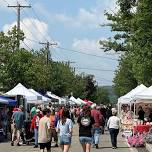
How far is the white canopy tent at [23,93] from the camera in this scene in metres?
37.4

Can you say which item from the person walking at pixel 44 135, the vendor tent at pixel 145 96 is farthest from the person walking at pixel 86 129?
the vendor tent at pixel 145 96

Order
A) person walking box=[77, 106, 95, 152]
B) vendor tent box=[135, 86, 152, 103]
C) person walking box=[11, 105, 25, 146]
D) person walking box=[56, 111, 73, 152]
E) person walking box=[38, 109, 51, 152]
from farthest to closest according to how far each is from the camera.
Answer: vendor tent box=[135, 86, 152, 103] → person walking box=[11, 105, 25, 146] → person walking box=[38, 109, 51, 152] → person walking box=[77, 106, 95, 152] → person walking box=[56, 111, 73, 152]

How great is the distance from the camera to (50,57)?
84.2 m

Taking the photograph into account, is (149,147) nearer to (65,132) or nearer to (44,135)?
(44,135)

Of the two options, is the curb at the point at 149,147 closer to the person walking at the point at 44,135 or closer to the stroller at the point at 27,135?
the stroller at the point at 27,135

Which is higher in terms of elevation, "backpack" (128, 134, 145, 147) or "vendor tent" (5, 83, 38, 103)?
"vendor tent" (5, 83, 38, 103)

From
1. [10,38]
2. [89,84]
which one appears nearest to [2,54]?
[10,38]

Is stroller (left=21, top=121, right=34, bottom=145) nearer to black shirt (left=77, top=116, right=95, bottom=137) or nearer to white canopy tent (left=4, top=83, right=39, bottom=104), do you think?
black shirt (left=77, top=116, right=95, bottom=137)

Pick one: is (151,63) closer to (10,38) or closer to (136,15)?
(136,15)

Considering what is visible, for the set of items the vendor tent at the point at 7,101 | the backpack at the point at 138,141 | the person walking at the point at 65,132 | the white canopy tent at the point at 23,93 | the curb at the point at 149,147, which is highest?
the white canopy tent at the point at 23,93

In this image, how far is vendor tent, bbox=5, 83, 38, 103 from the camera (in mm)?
37500

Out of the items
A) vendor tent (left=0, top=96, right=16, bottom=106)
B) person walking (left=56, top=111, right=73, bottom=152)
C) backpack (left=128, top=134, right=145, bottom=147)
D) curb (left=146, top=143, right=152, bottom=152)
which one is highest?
vendor tent (left=0, top=96, right=16, bottom=106)

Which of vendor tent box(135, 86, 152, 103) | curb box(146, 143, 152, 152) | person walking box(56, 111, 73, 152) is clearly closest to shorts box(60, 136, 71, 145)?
person walking box(56, 111, 73, 152)

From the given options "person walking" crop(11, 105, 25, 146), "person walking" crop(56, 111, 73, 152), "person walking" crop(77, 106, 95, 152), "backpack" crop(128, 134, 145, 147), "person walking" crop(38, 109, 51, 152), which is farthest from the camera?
"person walking" crop(11, 105, 25, 146)
